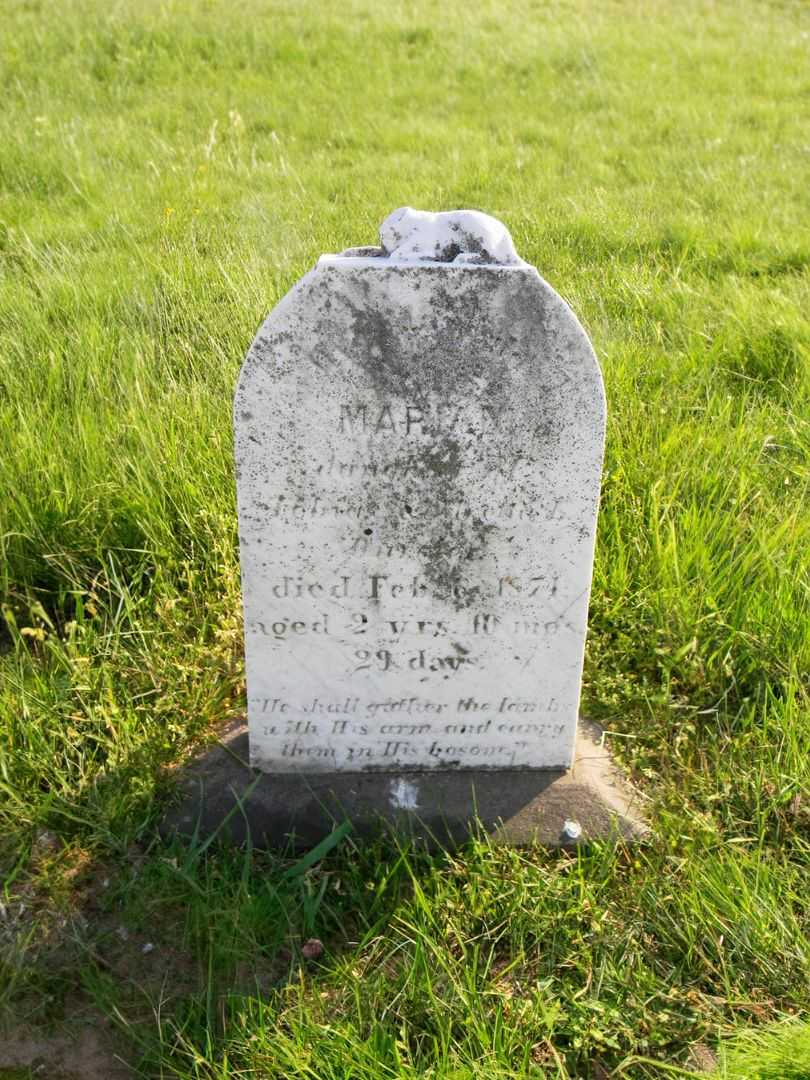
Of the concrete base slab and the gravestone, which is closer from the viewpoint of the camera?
the gravestone

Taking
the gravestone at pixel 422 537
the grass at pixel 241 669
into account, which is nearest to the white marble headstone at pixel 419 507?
the gravestone at pixel 422 537

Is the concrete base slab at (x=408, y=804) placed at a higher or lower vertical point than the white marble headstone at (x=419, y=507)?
lower

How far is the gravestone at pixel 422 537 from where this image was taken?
5.74 ft

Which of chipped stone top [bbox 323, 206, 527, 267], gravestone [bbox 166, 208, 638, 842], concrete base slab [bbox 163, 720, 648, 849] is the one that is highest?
chipped stone top [bbox 323, 206, 527, 267]

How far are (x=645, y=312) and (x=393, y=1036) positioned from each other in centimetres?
309

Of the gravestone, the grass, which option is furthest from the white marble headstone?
the grass

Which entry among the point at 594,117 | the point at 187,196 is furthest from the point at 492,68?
the point at 187,196

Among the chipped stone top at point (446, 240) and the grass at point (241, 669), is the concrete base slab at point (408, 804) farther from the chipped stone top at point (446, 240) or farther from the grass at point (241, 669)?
the chipped stone top at point (446, 240)

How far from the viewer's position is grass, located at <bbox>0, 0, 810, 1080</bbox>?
177 cm

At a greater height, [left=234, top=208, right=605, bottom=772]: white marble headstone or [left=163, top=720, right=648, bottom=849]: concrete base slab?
[left=234, top=208, right=605, bottom=772]: white marble headstone

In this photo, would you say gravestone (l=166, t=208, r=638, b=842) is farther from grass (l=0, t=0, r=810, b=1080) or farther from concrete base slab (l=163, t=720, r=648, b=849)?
grass (l=0, t=0, r=810, b=1080)

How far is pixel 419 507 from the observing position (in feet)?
6.31

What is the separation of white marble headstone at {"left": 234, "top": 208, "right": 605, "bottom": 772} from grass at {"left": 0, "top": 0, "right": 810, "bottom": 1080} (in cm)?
28

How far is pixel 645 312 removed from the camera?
403 centimetres
